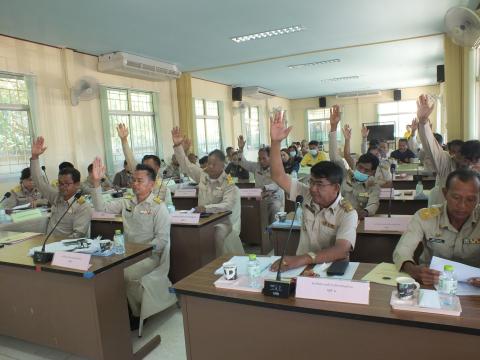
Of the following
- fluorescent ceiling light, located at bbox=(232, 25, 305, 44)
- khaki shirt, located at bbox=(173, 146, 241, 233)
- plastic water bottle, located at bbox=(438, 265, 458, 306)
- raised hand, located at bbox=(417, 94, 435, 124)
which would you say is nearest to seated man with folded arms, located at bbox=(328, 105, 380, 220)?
raised hand, located at bbox=(417, 94, 435, 124)

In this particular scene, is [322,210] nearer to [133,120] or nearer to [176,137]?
[176,137]

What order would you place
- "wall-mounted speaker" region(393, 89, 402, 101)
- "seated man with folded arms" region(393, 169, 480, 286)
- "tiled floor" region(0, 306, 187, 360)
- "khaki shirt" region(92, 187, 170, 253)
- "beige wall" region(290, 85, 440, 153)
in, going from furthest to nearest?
"beige wall" region(290, 85, 440, 153) < "wall-mounted speaker" region(393, 89, 402, 101) < "khaki shirt" region(92, 187, 170, 253) < "tiled floor" region(0, 306, 187, 360) < "seated man with folded arms" region(393, 169, 480, 286)

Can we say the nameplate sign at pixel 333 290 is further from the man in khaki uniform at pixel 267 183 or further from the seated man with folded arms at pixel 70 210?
the man in khaki uniform at pixel 267 183

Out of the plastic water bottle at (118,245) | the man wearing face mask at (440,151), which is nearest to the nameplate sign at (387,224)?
the man wearing face mask at (440,151)

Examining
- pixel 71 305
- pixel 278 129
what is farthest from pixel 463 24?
pixel 71 305

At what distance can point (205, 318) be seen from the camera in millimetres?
1625

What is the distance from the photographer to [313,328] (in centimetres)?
141

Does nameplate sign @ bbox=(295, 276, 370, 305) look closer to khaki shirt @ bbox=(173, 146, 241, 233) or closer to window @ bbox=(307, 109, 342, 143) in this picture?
khaki shirt @ bbox=(173, 146, 241, 233)

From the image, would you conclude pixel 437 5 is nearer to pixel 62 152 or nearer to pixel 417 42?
pixel 417 42

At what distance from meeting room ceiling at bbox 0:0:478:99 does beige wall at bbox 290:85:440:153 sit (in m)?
5.78

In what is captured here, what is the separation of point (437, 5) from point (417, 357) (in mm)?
5069

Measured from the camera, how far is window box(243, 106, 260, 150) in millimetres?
11567

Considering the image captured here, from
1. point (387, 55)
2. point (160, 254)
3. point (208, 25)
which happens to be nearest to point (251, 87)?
point (387, 55)

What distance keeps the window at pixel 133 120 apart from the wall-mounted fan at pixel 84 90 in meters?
0.77
